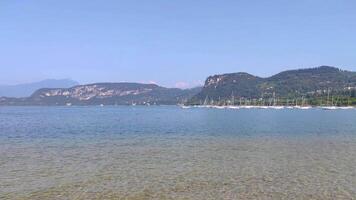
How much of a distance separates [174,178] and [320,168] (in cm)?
972

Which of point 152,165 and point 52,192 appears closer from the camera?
point 52,192

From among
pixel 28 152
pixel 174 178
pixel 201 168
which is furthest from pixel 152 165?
pixel 28 152

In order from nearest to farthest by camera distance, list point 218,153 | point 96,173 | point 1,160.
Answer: point 96,173 < point 1,160 < point 218,153

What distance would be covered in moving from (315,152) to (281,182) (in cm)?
1535

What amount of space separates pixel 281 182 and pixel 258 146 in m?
19.5

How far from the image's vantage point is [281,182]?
2425 cm

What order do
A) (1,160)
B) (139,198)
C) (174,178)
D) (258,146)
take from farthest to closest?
(258,146) → (1,160) → (174,178) → (139,198)

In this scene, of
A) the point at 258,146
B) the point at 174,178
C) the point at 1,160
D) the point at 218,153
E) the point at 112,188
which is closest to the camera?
the point at 112,188

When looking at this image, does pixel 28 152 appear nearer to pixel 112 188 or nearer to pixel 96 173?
pixel 96 173

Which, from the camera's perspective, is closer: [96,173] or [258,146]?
[96,173]

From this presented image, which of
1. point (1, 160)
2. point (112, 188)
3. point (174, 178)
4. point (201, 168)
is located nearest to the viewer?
point (112, 188)

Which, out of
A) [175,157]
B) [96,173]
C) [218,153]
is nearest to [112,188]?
[96,173]

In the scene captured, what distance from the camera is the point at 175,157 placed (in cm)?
3484

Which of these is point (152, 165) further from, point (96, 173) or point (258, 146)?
point (258, 146)
